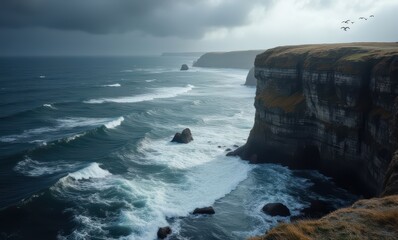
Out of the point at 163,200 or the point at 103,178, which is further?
the point at 103,178

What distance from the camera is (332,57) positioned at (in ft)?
114

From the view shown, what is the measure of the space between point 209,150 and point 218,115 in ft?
70.5

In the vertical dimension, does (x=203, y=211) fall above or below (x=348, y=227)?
below

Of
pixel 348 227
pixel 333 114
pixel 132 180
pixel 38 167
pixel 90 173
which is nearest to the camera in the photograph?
pixel 348 227

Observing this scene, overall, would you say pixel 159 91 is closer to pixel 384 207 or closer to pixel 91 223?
pixel 91 223

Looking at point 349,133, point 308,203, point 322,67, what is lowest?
point 308,203

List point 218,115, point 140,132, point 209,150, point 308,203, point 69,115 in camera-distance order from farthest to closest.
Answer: point 218,115
point 69,115
point 140,132
point 209,150
point 308,203

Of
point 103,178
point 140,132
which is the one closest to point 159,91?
point 140,132


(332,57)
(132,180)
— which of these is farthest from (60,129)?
(332,57)

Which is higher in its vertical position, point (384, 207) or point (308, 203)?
point (384, 207)

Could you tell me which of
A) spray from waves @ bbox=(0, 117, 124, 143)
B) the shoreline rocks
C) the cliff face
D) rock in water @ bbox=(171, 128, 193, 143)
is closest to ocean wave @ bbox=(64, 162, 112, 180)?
spray from waves @ bbox=(0, 117, 124, 143)

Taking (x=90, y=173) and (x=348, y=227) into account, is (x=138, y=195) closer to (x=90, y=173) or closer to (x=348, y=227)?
(x=90, y=173)

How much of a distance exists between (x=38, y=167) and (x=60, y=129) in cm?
1508

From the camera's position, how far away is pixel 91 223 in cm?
2503
